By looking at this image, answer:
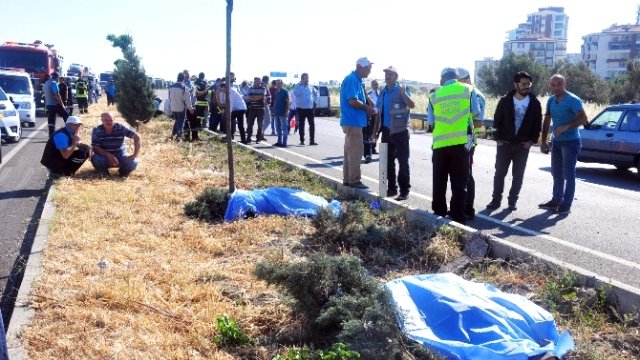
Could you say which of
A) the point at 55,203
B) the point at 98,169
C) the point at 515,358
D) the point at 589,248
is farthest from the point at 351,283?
the point at 98,169


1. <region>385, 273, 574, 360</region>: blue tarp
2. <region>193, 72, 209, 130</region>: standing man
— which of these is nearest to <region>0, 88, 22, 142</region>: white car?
<region>193, 72, 209, 130</region>: standing man

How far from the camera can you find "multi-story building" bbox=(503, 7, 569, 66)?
437 ft

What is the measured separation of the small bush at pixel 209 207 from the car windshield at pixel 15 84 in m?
15.6

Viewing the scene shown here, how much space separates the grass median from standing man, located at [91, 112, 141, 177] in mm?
1701

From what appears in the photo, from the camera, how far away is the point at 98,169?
10250mm

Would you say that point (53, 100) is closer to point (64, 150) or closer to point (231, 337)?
point (64, 150)

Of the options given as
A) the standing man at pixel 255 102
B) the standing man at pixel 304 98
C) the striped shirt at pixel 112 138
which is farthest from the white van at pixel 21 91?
the striped shirt at pixel 112 138

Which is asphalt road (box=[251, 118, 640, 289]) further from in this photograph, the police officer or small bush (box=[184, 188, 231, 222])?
the police officer

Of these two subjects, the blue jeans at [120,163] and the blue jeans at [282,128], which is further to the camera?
the blue jeans at [282,128]

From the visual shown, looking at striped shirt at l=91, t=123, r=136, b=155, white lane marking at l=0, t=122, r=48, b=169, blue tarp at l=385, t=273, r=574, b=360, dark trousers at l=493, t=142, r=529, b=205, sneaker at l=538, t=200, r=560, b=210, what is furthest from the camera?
white lane marking at l=0, t=122, r=48, b=169

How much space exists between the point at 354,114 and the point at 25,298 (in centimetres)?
514

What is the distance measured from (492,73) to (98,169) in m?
56.2

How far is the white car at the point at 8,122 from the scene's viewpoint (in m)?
16.0

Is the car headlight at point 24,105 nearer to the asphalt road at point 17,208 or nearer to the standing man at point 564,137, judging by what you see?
the asphalt road at point 17,208
